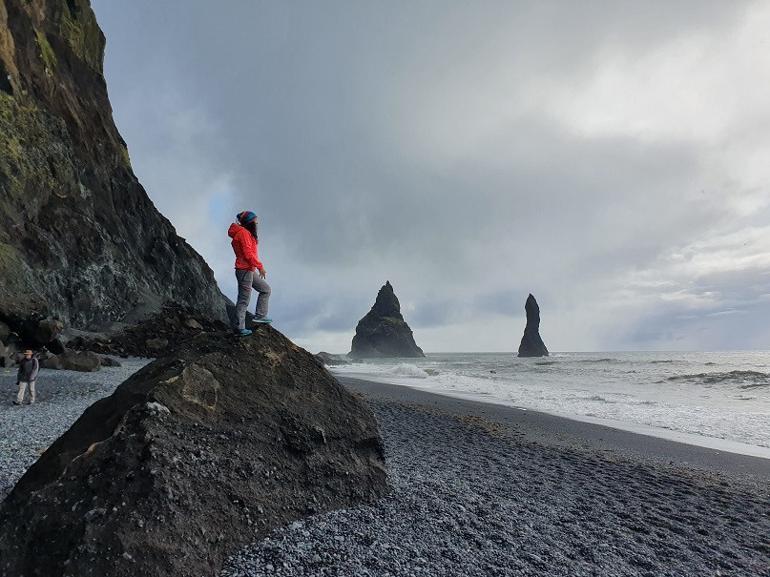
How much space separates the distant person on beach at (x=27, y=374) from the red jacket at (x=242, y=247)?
358 inches

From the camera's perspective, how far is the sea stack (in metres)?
134

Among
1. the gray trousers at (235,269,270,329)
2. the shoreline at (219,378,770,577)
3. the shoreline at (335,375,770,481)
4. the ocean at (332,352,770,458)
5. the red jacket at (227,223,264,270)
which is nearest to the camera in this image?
the shoreline at (219,378,770,577)

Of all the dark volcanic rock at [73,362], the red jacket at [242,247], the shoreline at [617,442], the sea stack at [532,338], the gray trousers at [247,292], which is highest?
the sea stack at [532,338]

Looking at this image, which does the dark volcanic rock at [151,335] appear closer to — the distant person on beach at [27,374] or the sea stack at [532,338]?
the distant person on beach at [27,374]

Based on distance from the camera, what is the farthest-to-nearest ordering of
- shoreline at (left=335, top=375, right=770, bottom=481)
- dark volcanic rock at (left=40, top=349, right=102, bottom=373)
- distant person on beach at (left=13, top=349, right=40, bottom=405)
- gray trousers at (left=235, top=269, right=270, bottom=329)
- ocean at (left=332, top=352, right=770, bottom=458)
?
dark volcanic rock at (left=40, top=349, right=102, bottom=373)
ocean at (left=332, top=352, right=770, bottom=458)
distant person on beach at (left=13, top=349, right=40, bottom=405)
shoreline at (left=335, top=375, right=770, bottom=481)
gray trousers at (left=235, top=269, right=270, bottom=329)

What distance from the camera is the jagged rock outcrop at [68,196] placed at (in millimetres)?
22016

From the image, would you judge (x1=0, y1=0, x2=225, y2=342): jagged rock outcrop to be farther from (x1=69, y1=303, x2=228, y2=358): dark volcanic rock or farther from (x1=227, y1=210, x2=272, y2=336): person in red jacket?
(x1=227, y1=210, x2=272, y2=336): person in red jacket

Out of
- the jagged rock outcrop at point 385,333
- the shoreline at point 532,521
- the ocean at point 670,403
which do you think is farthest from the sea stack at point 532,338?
the shoreline at point 532,521

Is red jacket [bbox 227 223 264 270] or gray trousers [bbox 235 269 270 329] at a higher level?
red jacket [bbox 227 223 264 270]

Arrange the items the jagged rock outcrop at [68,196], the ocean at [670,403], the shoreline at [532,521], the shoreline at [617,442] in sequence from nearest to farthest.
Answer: the shoreline at [532,521]
the shoreline at [617,442]
the ocean at [670,403]
the jagged rock outcrop at [68,196]

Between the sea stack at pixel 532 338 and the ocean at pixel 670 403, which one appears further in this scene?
the sea stack at pixel 532 338

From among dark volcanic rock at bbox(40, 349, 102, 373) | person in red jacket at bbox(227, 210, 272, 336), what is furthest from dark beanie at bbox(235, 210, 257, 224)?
dark volcanic rock at bbox(40, 349, 102, 373)

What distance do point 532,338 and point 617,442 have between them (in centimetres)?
12881

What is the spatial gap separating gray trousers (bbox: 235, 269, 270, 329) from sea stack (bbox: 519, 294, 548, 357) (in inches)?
5351
